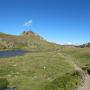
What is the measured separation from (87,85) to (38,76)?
8801mm

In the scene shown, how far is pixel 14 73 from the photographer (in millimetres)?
45562

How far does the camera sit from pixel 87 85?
41250 mm

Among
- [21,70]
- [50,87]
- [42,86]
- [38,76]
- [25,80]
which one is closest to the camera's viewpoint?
[50,87]

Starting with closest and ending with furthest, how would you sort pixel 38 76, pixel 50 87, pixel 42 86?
pixel 50 87
pixel 42 86
pixel 38 76

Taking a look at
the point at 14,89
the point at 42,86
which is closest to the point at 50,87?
the point at 42,86

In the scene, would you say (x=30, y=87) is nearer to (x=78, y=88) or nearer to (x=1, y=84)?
(x=1, y=84)

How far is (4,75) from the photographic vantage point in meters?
43.9

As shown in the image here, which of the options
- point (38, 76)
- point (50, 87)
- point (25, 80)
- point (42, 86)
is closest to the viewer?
Answer: point (50, 87)

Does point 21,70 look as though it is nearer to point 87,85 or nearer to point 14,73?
point 14,73

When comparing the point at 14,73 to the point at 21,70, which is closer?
the point at 14,73

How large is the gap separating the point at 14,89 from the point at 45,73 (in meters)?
12.3

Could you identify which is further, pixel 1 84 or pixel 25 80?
pixel 25 80

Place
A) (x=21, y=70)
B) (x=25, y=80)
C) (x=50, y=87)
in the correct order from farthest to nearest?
(x=21, y=70) < (x=25, y=80) < (x=50, y=87)

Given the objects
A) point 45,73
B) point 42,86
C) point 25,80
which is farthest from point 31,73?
point 42,86
